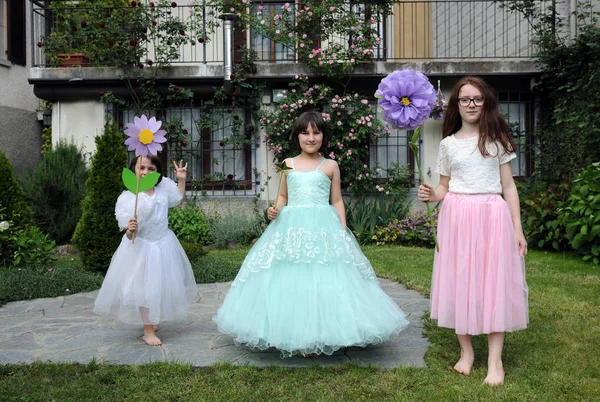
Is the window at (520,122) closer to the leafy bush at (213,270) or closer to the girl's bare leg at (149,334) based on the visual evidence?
the leafy bush at (213,270)

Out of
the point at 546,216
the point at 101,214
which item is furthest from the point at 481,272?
the point at 546,216

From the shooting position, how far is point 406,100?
134 inches

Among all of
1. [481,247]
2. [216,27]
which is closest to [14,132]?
[216,27]

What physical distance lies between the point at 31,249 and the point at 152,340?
12.3 ft

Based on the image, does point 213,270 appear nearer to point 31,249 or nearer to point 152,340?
point 31,249

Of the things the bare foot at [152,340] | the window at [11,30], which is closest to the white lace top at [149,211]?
the bare foot at [152,340]

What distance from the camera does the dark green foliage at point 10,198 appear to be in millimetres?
7551

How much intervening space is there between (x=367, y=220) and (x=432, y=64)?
2.96 meters

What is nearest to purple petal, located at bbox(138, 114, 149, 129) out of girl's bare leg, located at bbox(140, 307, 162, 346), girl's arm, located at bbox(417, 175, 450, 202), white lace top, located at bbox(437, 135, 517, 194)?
girl's bare leg, located at bbox(140, 307, 162, 346)

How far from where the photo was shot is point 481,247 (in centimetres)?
345

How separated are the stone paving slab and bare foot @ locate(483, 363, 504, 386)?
471 mm

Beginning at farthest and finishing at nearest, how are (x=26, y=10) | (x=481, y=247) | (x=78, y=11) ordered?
(x=26, y=10)
(x=78, y=11)
(x=481, y=247)

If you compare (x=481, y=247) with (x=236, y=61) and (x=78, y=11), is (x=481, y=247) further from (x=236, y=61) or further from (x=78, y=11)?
(x=78, y=11)

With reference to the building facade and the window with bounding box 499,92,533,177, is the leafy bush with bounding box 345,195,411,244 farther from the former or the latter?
the window with bounding box 499,92,533,177
